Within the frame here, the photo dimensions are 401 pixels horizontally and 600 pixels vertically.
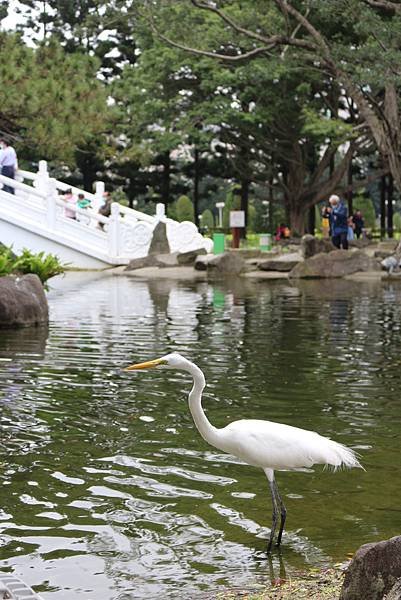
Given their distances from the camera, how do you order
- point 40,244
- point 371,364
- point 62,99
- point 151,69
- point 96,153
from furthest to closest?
1. point 96,153
2. point 151,69
3. point 40,244
4. point 62,99
5. point 371,364

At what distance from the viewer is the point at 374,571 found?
16.1ft

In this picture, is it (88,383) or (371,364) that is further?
(371,364)

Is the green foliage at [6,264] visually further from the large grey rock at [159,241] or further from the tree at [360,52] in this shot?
the large grey rock at [159,241]

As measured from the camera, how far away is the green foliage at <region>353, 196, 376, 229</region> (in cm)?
5679

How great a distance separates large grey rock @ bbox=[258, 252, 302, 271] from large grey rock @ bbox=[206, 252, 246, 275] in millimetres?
595

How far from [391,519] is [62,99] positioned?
2589cm

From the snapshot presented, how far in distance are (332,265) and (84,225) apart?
8467 millimetres

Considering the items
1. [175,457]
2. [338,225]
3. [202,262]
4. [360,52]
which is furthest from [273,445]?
[338,225]

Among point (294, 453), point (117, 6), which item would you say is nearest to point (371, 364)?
point (294, 453)

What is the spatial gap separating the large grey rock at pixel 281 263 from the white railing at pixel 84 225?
4873mm

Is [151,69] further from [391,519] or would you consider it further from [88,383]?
[391,519]

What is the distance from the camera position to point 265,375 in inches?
515

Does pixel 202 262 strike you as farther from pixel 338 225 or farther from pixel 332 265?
pixel 338 225

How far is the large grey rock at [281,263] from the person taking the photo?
3108 cm
